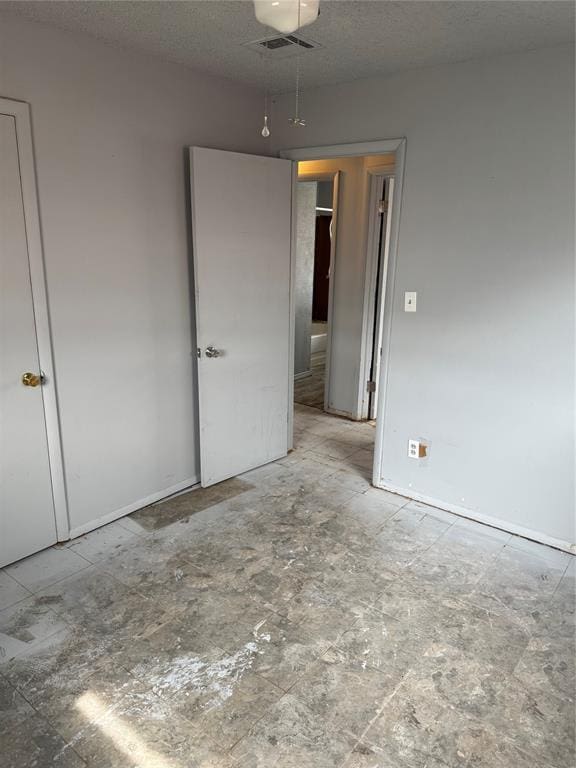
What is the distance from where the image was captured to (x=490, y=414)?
9.18 feet

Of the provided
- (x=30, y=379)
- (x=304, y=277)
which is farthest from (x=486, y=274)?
(x=304, y=277)

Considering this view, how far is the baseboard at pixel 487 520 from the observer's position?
270 centimetres

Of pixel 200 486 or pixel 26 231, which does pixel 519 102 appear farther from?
pixel 200 486

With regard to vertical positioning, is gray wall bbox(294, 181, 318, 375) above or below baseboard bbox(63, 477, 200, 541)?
above

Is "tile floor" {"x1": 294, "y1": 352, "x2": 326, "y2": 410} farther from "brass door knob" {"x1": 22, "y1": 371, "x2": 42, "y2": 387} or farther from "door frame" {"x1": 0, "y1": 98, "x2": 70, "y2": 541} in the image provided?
"brass door knob" {"x1": 22, "y1": 371, "x2": 42, "y2": 387}

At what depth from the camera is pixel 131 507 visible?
2980 millimetres

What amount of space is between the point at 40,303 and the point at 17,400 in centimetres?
46

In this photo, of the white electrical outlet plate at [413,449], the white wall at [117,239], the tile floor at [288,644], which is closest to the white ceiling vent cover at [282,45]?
the white wall at [117,239]

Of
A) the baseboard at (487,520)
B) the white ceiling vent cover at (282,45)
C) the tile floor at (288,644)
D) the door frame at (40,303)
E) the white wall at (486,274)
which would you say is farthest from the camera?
the baseboard at (487,520)

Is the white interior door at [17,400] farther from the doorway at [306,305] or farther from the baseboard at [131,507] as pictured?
the doorway at [306,305]

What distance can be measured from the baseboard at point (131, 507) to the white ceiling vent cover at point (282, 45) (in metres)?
2.42

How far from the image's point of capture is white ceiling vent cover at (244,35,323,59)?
7.64ft

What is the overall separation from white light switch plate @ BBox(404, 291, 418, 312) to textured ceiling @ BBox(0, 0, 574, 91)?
1.16m

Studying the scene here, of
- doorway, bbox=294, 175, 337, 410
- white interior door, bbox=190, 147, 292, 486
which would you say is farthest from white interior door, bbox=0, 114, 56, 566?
doorway, bbox=294, 175, 337, 410
